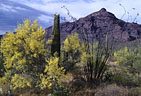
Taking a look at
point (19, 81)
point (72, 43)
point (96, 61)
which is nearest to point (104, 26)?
point (96, 61)

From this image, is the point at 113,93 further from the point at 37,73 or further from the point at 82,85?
the point at 37,73

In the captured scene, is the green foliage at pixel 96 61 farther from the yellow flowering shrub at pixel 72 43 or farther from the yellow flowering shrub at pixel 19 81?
the yellow flowering shrub at pixel 19 81

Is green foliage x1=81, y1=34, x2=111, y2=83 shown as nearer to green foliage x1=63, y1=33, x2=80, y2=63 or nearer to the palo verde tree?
the palo verde tree

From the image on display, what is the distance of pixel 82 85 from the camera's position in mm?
9781

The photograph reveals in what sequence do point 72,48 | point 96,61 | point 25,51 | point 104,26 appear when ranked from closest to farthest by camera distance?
point 25,51 < point 96,61 < point 104,26 < point 72,48

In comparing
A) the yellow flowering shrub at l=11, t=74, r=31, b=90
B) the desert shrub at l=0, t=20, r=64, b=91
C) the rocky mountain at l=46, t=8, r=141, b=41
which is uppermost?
the rocky mountain at l=46, t=8, r=141, b=41

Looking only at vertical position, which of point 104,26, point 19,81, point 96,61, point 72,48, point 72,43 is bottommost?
point 19,81

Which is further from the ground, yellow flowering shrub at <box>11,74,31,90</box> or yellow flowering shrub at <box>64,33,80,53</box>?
yellow flowering shrub at <box>64,33,80,53</box>

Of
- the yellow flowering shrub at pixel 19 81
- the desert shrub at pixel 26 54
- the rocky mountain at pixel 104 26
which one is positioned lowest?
the yellow flowering shrub at pixel 19 81

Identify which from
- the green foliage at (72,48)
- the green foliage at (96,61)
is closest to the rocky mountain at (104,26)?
the green foliage at (96,61)

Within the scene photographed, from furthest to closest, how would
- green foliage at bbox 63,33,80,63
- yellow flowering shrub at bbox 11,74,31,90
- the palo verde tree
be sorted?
green foliage at bbox 63,33,80,63
the palo verde tree
yellow flowering shrub at bbox 11,74,31,90

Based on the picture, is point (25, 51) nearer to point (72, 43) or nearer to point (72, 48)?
point (72, 48)

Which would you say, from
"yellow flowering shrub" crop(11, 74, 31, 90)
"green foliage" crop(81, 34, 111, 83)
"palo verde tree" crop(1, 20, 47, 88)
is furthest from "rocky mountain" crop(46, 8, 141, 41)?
"yellow flowering shrub" crop(11, 74, 31, 90)

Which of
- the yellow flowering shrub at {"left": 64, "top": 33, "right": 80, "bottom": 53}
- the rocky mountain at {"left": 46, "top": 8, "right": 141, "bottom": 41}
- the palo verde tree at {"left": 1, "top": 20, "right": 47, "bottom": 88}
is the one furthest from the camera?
the yellow flowering shrub at {"left": 64, "top": 33, "right": 80, "bottom": 53}
